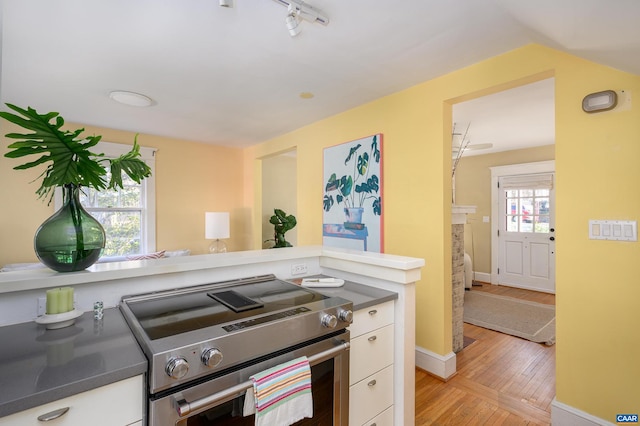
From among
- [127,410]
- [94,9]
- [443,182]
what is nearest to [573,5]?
[443,182]

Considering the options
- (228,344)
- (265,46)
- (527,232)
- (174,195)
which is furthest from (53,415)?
(527,232)

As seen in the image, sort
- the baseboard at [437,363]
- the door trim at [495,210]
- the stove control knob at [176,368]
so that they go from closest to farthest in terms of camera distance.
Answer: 1. the stove control knob at [176,368]
2. the baseboard at [437,363]
3. the door trim at [495,210]

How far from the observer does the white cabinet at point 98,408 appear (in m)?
0.74

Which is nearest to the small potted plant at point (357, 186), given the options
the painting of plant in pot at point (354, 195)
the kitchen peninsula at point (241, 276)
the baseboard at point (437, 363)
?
the painting of plant in pot at point (354, 195)

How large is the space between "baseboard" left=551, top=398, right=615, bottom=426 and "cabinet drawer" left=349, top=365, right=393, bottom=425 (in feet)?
3.61

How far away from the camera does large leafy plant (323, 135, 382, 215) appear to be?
2.92 m

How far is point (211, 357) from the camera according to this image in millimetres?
897

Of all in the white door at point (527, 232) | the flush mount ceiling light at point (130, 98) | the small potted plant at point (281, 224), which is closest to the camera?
the flush mount ceiling light at point (130, 98)

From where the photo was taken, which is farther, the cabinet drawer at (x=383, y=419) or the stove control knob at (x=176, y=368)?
the cabinet drawer at (x=383, y=419)

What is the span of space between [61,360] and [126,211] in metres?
3.83

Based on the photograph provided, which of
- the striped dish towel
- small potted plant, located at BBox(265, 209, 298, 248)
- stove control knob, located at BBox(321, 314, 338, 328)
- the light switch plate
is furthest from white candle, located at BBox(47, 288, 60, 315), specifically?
small potted plant, located at BBox(265, 209, 298, 248)

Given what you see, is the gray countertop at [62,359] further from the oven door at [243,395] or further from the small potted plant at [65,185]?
the small potted plant at [65,185]

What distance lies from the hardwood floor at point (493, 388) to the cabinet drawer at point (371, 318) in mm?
874

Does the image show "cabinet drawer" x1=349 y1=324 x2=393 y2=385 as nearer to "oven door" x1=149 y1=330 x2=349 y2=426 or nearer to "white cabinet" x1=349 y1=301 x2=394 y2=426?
"white cabinet" x1=349 y1=301 x2=394 y2=426
